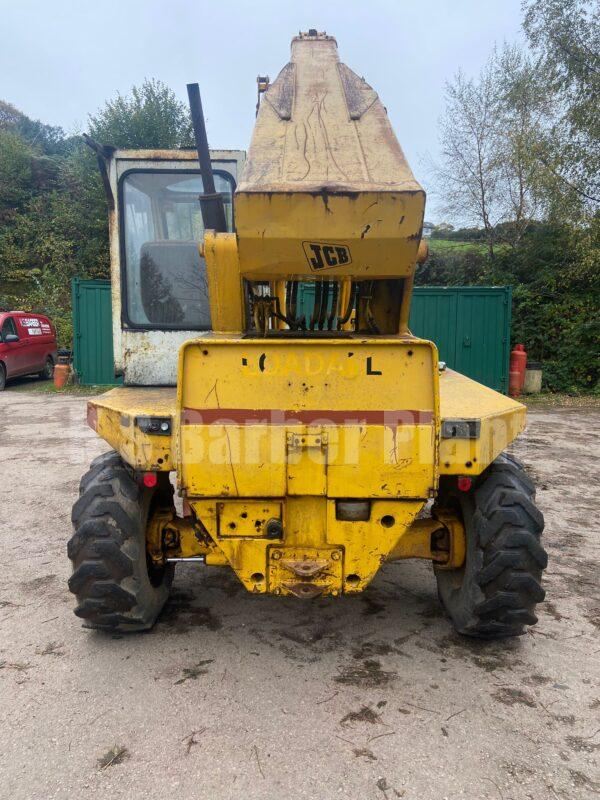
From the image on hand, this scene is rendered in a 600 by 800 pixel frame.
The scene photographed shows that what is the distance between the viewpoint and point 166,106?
20469 millimetres

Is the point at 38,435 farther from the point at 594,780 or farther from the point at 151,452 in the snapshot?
the point at 594,780

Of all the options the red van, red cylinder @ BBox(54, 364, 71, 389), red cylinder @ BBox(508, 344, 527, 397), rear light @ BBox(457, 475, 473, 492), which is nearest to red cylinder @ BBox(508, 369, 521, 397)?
red cylinder @ BBox(508, 344, 527, 397)

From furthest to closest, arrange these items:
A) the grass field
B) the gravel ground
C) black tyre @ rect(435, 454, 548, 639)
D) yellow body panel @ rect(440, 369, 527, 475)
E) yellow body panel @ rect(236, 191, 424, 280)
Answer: the grass field, black tyre @ rect(435, 454, 548, 639), yellow body panel @ rect(440, 369, 527, 475), yellow body panel @ rect(236, 191, 424, 280), the gravel ground

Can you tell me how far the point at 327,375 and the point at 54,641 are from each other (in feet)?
6.45

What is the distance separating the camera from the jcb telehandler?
2.57 m

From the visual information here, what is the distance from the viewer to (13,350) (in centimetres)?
1370

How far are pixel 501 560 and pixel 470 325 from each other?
1048 centimetres

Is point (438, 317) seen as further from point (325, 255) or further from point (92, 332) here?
point (325, 255)

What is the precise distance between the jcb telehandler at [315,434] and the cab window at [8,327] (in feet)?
38.5

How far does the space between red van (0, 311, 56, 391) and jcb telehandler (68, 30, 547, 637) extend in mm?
11650

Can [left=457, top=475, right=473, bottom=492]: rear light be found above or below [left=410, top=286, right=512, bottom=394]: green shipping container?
below

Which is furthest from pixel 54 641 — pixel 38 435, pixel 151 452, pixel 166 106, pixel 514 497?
pixel 166 106

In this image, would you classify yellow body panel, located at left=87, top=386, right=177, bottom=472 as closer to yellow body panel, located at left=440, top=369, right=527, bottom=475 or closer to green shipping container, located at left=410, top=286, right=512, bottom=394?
yellow body panel, located at left=440, top=369, right=527, bottom=475

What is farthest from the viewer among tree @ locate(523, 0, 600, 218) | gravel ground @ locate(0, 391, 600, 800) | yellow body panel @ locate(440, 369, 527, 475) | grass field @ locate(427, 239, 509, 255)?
grass field @ locate(427, 239, 509, 255)
